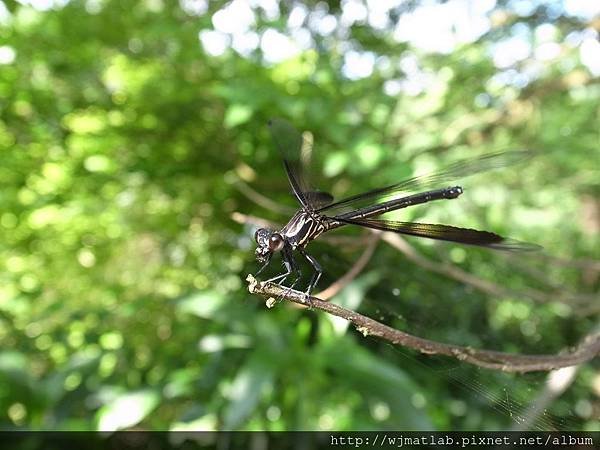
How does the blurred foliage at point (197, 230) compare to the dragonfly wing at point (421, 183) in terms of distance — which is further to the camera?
the blurred foliage at point (197, 230)

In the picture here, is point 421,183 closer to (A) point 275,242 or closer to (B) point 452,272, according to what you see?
(A) point 275,242

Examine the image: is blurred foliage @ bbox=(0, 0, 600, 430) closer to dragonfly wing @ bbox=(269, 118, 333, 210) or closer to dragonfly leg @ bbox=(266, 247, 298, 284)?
dragonfly wing @ bbox=(269, 118, 333, 210)

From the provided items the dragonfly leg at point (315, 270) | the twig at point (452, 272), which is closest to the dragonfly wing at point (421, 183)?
the dragonfly leg at point (315, 270)

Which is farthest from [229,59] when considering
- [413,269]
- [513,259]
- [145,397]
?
[513,259]

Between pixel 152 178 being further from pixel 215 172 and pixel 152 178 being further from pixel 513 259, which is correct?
pixel 513 259

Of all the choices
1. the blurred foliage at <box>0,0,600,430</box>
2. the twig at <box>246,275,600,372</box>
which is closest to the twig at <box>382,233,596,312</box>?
the blurred foliage at <box>0,0,600,430</box>

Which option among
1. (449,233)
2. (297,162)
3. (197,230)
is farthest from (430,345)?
(197,230)

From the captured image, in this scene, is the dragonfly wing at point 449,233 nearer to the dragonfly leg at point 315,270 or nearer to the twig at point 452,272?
the dragonfly leg at point 315,270
